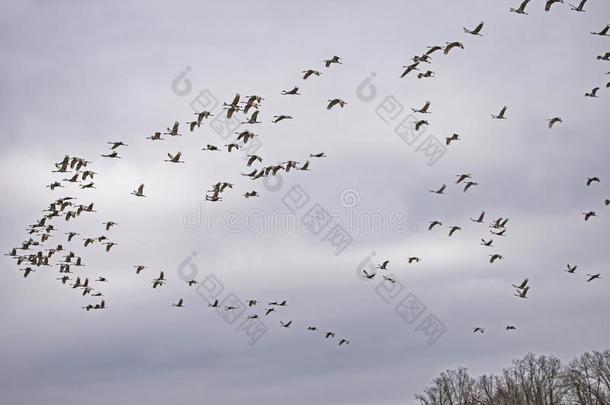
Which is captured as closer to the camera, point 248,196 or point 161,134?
point 161,134

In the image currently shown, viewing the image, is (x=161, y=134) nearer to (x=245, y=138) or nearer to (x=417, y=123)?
(x=245, y=138)

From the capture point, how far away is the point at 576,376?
106 metres

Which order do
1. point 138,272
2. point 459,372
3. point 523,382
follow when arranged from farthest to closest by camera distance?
point 459,372
point 523,382
point 138,272

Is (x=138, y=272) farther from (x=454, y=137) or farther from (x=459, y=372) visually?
(x=459, y=372)

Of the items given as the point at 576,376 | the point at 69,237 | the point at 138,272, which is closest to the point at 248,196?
the point at 138,272

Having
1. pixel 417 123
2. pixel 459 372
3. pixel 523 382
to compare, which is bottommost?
pixel 417 123

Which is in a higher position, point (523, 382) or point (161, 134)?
point (523, 382)

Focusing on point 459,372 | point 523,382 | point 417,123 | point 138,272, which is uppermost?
point 459,372

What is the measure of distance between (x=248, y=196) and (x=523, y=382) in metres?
81.1

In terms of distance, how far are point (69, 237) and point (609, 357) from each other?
3453 inches

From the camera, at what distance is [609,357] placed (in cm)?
11225

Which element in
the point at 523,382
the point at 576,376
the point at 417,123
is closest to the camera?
the point at 417,123

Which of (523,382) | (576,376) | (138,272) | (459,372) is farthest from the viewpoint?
(459,372)

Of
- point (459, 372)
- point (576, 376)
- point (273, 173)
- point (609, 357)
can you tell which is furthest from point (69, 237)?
point (459, 372)
